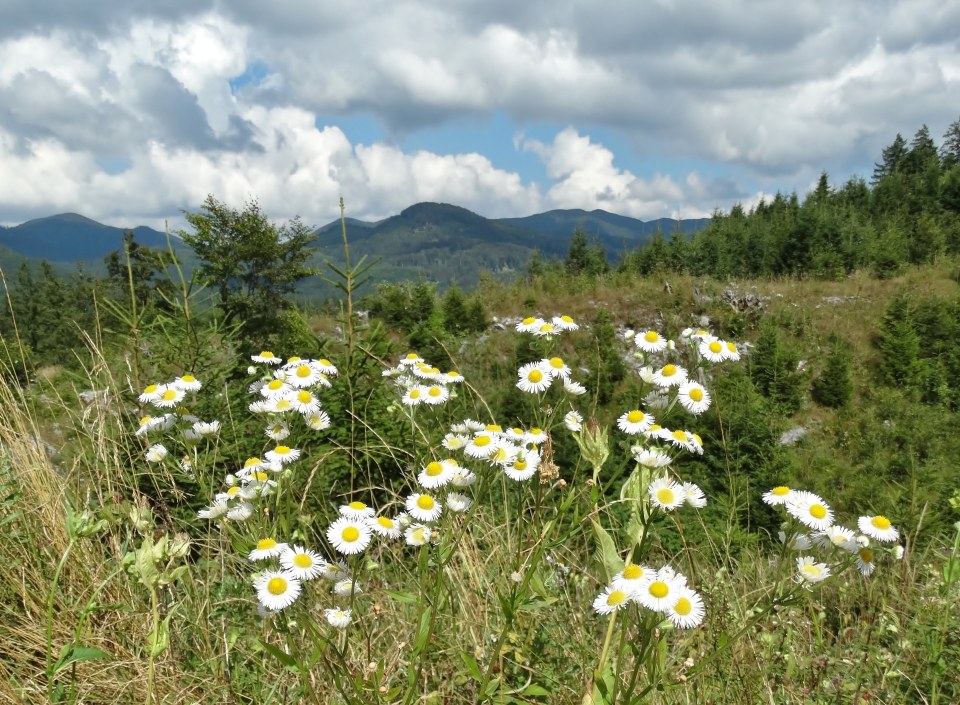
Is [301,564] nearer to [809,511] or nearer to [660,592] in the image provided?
[660,592]

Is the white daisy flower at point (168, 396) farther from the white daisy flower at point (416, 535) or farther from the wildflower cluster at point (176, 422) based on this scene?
the white daisy flower at point (416, 535)

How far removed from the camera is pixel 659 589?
3.31ft

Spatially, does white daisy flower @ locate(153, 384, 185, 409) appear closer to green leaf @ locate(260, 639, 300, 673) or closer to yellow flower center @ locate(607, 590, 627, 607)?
green leaf @ locate(260, 639, 300, 673)

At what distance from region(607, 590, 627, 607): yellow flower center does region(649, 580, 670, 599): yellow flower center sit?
0.19 ft

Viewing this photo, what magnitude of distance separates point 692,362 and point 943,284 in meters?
17.0

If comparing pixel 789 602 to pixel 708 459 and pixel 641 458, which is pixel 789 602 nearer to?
pixel 641 458

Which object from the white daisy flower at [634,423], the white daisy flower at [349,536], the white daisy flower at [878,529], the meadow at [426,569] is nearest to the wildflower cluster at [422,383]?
the meadow at [426,569]

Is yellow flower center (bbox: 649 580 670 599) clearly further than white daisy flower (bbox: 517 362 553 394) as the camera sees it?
No

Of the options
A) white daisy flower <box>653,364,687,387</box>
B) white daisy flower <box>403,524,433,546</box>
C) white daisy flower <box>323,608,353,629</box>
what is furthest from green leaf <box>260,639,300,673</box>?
white daisy flower <box>653,364,687,387</box>

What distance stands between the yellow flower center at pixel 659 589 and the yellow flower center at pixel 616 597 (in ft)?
0.19

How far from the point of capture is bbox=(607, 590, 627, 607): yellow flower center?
3.43ft

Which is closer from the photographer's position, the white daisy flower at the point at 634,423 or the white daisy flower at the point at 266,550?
the white daisy flower at the point at 266,550

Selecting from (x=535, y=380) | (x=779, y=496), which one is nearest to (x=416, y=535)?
(x=535, y=380)

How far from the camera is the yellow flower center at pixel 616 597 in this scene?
1047mm
